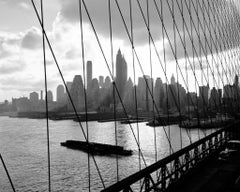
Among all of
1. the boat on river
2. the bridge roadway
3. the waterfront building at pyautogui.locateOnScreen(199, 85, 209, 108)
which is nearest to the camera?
the bridge roadway

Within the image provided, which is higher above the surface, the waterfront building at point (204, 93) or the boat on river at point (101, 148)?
the waterfront building at point (204, 93)

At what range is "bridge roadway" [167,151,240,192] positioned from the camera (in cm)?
560

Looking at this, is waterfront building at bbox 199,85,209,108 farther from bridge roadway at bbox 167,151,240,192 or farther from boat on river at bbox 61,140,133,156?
boat on river at bbox 61,140,133,156

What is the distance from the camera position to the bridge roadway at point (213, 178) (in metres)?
5.60

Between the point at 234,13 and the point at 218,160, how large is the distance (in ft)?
68.2

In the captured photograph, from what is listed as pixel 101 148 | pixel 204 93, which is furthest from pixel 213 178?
pixel 101 148

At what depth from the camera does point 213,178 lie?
6.49 meters

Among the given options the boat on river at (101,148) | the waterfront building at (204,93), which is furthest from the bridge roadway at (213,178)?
the boat on river at (101,148)

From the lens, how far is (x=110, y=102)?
377ft

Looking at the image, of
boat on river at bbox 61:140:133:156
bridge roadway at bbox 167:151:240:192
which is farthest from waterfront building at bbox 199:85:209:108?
boat on river at bbox 61:140:133:156

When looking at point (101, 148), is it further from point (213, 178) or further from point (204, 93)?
point (213, 178)

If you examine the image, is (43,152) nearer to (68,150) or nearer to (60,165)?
(68,150)

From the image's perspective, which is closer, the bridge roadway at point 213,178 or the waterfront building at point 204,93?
the bridge roadway at point 213,178

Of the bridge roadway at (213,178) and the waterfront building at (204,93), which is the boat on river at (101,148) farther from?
the bridge roadway at (213,178)
